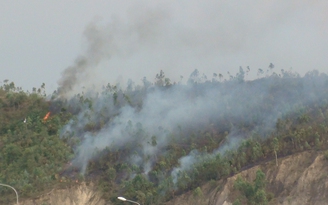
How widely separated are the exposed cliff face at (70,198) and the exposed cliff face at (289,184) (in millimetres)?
9975

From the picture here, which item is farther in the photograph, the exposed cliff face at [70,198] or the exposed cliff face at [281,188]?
the exposed cliff face at [70,198]

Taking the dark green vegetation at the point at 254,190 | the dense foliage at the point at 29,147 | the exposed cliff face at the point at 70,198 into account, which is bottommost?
the dark green vegetation at the point at 254,190

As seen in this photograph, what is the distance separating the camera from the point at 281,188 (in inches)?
2286

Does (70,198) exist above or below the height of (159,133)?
below

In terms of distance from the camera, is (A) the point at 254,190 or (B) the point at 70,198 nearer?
(A) the point at 254,190

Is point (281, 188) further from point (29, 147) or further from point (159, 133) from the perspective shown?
point (29, 147)

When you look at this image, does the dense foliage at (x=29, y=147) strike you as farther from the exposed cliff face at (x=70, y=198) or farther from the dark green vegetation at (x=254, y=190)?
the dark green vegetation at (x=254, y=190)

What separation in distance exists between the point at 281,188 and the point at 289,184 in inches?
40.0

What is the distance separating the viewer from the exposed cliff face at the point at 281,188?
55.4 meters

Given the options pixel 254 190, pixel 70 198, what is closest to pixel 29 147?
pixel 70 198

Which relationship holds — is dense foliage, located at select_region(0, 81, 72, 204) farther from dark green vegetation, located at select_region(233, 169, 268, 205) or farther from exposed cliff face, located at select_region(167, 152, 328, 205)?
dark green vegetation, located at select_region(233, 169, 268, 205)

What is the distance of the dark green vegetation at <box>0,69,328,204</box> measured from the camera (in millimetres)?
62438

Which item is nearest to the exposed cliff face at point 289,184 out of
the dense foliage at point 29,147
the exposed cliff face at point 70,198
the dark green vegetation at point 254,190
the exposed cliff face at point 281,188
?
the exposed cliff face at point 281,188

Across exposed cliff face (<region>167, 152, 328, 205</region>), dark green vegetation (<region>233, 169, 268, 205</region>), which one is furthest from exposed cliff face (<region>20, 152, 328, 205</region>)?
dark green vegetation (<region>233, 169, 268, 205</region>)
